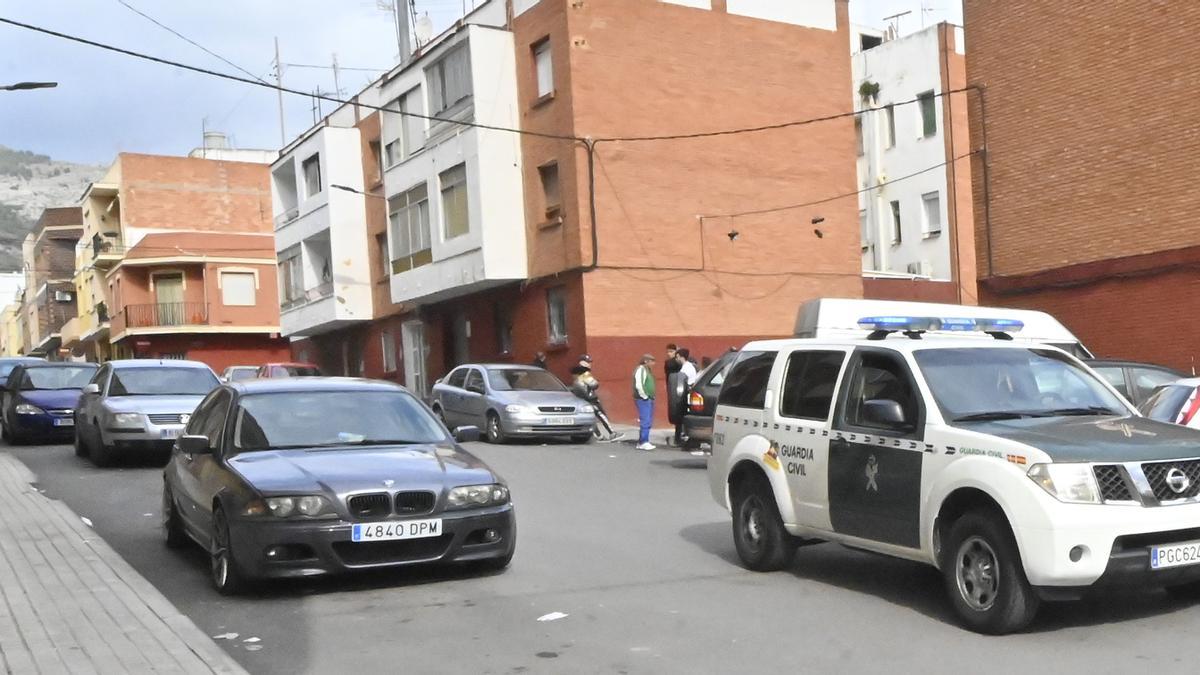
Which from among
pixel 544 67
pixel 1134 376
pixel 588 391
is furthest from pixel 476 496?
pixel 544 67

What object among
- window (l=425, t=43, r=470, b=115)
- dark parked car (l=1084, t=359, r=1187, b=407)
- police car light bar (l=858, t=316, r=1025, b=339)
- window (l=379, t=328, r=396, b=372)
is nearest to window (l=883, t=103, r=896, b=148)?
window (l=425, t=43, r=470, b=115)

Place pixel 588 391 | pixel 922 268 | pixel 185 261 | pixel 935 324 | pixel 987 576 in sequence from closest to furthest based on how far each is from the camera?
pixel 987 576
pixel 935 324
pixel 588 391
pixel 922 268
pixel 185 261

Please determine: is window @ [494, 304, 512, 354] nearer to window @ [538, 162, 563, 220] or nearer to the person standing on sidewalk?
window @ [538, 162, 563, 220]

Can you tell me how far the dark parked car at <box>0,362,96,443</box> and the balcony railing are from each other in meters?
34.0

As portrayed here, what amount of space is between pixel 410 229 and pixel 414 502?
2724 cm

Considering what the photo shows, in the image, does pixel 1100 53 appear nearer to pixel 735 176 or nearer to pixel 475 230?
pixel 735 176

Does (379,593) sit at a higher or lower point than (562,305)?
lower

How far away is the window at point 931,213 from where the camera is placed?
1580 inches

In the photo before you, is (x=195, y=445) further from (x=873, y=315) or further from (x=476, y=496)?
(x=873, y=315)

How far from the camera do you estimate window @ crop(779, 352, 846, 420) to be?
338 inches

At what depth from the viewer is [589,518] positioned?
1203cm

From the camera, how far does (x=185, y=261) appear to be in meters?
57.1

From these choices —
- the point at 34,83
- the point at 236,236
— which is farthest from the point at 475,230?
the point at 236,236

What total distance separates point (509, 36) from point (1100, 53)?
14.6 metres
